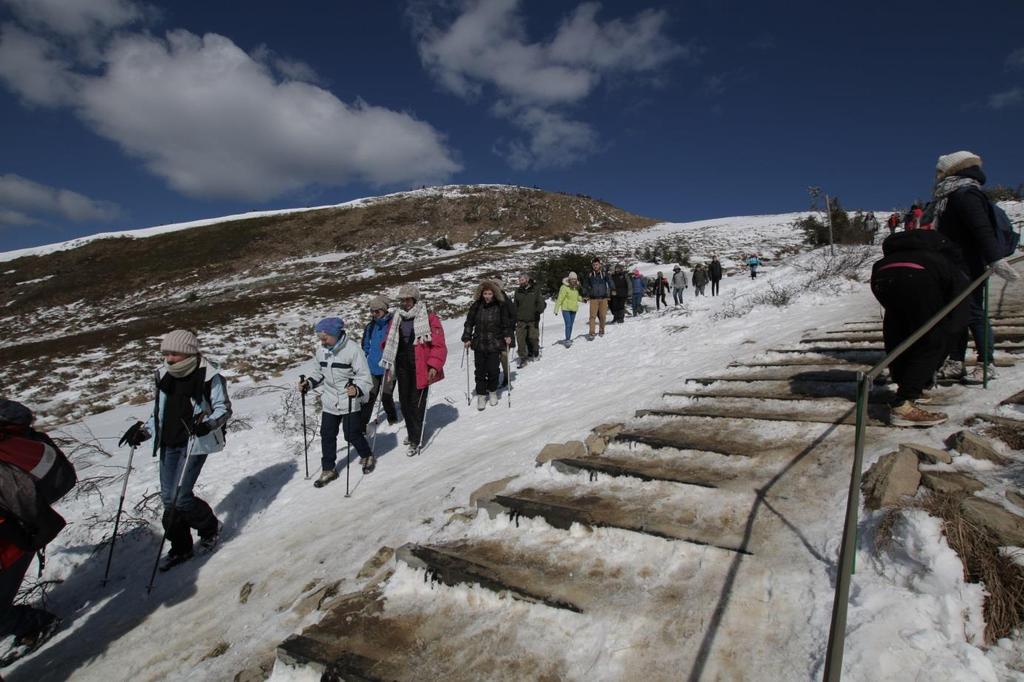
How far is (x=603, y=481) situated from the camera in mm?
3533

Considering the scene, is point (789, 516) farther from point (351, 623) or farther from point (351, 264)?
point (351, 264)

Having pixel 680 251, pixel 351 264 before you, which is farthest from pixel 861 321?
pixel 351 264

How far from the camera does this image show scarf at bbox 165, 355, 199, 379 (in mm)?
4422

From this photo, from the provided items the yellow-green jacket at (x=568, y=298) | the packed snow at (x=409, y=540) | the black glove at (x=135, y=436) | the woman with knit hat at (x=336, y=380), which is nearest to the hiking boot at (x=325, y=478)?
the woman with knit hat at (x=336, y=380)

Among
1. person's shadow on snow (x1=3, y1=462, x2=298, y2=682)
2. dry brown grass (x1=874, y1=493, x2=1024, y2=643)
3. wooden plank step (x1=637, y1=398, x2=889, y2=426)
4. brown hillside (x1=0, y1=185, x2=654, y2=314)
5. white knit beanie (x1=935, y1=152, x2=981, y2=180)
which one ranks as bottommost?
person's shadow on snow (x1=3, y1=462, x2=298, y2=682)

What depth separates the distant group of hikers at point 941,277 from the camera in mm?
3658

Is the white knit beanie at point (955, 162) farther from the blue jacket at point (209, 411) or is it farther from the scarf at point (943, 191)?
the blue jacket at point (209, 411)

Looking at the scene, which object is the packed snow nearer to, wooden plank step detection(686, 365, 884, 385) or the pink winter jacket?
wooden plank step detection(686, 365, 884, 385)

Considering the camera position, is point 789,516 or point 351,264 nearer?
point 789,516

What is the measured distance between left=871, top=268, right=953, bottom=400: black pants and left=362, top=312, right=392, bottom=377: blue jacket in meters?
5.90

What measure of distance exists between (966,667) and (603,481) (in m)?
2.07

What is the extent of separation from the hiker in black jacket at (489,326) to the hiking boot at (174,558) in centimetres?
447

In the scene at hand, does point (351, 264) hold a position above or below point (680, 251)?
above

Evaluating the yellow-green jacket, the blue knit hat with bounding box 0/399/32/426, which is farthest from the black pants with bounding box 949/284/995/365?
the yellow-green jacket
